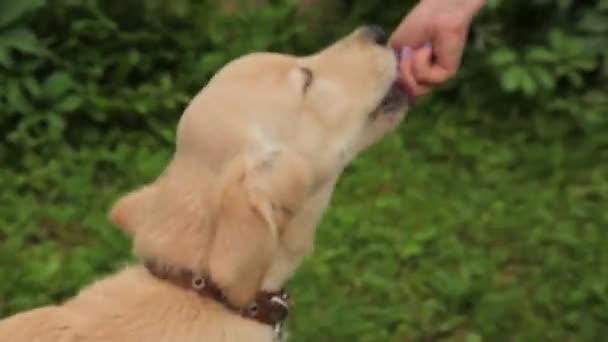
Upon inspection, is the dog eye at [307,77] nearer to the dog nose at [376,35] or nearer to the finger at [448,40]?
the dog nose at [376,35]

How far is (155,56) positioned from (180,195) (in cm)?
308

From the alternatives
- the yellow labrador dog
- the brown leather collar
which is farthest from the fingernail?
the brown leather collar

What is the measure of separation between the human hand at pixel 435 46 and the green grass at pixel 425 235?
1.08 m

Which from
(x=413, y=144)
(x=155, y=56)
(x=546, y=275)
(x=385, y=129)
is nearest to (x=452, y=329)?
(x=546, y=275)

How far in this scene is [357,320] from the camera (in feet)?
14.3

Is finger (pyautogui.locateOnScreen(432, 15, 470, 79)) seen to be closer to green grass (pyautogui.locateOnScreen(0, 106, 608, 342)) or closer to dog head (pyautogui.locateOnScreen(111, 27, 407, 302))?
dog head (pyautogui.locateOnScreen(111, 27, 407, 302))

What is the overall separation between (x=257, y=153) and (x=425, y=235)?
1.92 meters

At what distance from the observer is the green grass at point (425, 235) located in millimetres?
4430

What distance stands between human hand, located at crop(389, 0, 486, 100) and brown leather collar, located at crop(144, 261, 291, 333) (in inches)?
35.4

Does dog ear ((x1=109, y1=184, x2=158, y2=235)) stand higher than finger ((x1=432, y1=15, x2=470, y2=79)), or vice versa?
finger ((x1=432, y1=15, x2=470, y2=79))

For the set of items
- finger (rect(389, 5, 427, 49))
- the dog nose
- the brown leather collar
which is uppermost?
the dog nose

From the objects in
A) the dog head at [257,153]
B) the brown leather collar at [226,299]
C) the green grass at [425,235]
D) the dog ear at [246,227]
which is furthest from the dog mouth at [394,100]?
the green grass at [425,235]

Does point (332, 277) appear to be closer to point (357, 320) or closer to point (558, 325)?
point (357, 320)

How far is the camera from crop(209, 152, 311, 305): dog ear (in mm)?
2865
